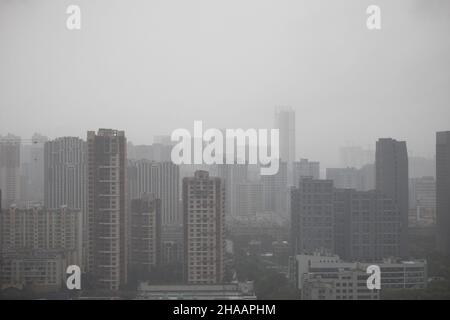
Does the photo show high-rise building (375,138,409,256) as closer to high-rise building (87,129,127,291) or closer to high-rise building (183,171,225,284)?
high-rise building (183,171,225,284)

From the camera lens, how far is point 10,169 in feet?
13.3

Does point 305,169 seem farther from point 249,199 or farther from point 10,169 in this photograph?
point 10,169

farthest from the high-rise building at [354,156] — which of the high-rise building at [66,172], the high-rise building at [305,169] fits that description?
the high-rise building at [66,172]

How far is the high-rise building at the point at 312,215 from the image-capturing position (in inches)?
164

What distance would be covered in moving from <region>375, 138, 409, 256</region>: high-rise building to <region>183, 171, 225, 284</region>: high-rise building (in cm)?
119

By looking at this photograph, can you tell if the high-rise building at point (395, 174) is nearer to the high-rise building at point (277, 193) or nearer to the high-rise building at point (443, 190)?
the high-rise building at point (443, 190)

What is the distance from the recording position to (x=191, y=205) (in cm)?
409

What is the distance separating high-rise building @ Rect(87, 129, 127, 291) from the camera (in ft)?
13.4

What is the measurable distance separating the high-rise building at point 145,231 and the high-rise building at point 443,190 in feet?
6.67

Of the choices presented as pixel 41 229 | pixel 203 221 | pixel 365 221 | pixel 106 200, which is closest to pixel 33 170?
pixel 41 229

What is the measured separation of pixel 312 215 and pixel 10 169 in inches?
86.7
